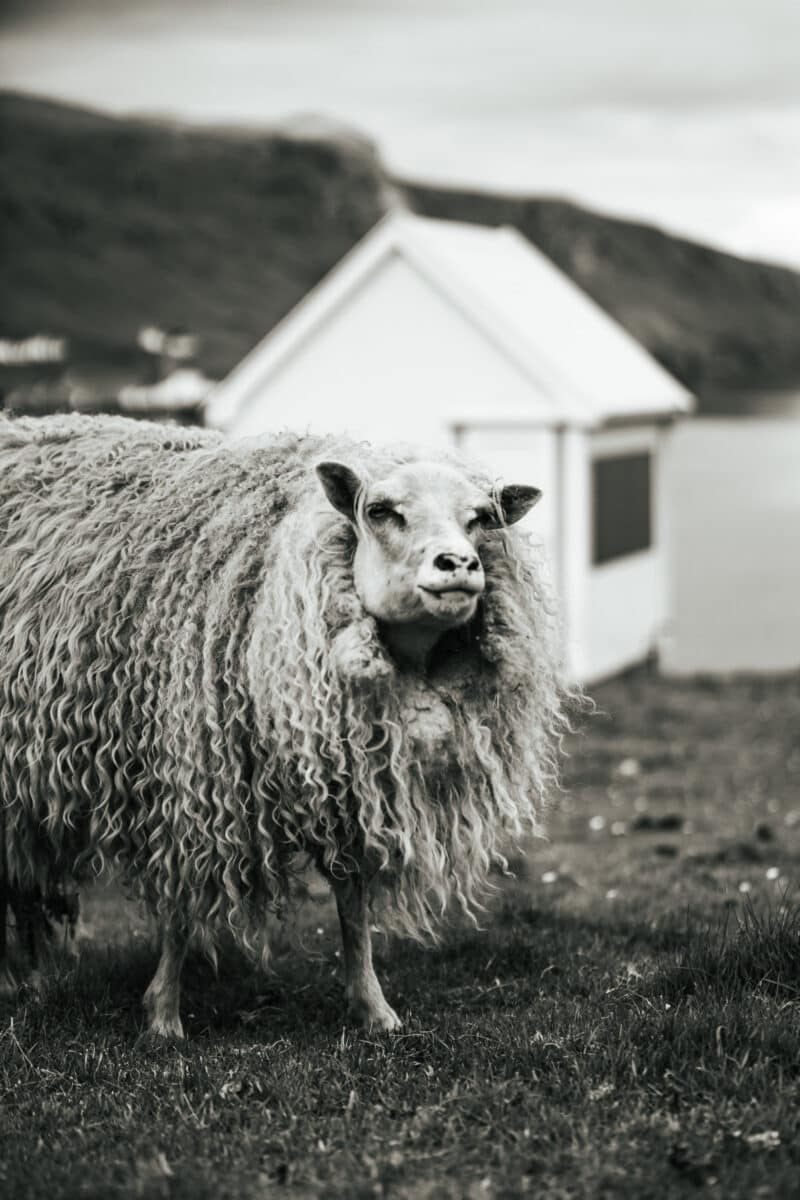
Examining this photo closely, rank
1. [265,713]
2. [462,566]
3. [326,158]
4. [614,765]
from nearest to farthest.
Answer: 1. [462,566]
2. [265,713]
3. [614,765]
4. [326,158]

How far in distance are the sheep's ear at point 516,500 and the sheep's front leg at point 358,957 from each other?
1.37 meters

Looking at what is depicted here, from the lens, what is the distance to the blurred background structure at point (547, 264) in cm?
1630

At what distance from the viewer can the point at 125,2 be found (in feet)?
72.0

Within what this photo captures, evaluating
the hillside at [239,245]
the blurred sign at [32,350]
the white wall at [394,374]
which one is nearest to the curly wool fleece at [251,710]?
the white wall at [394,374]

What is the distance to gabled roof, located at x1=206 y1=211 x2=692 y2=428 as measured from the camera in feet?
51.4

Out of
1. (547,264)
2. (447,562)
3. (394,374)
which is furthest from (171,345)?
(447,562)

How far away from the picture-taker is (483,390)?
16.1m

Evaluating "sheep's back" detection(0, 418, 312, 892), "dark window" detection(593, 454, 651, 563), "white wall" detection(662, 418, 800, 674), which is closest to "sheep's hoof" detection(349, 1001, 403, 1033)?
"sheep's back" detection(0, 418, 312, 892)

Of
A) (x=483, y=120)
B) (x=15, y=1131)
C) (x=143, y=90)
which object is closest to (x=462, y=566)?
(x=15, y=1131)

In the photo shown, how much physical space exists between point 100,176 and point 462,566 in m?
31.9

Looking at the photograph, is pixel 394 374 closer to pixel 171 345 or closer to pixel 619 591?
pixel 619 591

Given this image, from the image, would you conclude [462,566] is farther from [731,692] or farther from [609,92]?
[609,92]

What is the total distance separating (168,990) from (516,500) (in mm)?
2088

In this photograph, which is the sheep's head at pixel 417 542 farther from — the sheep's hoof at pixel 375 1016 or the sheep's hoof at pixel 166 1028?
the sheep's hoof at pixel 166 1028
